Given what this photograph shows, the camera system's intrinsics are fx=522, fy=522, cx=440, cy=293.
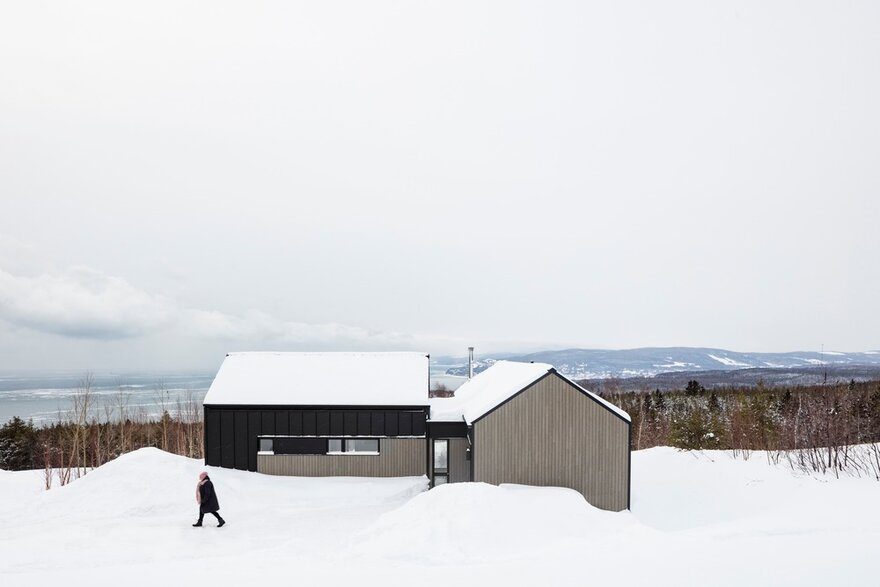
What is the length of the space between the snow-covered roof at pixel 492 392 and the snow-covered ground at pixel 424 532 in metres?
2.74

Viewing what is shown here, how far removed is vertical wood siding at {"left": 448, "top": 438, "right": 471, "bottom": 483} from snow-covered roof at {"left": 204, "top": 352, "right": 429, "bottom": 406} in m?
2.43

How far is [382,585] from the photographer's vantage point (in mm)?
9164

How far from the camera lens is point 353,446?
815 inches

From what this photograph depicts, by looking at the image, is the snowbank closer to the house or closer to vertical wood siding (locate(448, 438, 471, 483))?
the house

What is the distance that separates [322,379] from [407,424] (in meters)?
4.18

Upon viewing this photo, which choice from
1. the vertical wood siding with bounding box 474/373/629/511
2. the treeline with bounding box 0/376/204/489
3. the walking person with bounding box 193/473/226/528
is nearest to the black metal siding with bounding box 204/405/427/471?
the vertical wood siding with bounding box 474/373/629/511

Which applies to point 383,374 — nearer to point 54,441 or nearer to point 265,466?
point 265,466

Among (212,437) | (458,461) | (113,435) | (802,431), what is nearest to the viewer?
(458,461)

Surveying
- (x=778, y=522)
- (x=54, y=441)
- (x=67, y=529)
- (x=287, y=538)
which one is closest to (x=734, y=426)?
(x=778, y=522)

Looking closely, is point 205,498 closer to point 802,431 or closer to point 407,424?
point 407,424

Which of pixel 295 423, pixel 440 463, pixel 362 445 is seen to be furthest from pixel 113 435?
pixel 440 463

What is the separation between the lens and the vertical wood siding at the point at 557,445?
16922 mm

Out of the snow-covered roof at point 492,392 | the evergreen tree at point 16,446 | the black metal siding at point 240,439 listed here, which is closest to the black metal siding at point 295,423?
the black metal siding at point 240,439

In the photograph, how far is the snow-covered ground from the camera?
957 centimetres
